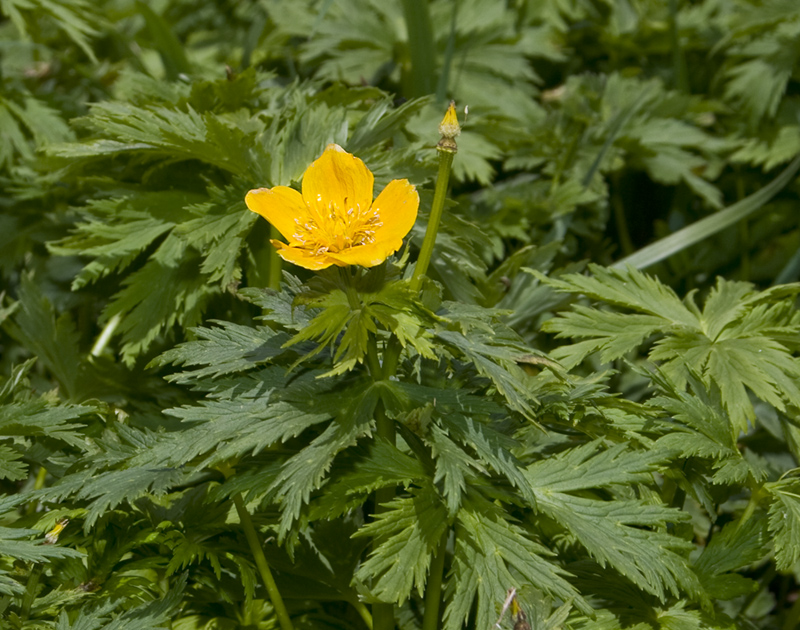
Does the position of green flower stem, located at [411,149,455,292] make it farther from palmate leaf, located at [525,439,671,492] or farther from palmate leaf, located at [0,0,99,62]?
palmate leaf, located at [0,0,99,62]

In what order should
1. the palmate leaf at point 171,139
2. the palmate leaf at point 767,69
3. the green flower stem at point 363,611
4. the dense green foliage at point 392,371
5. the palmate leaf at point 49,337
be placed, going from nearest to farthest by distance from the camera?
1. the dense green foliage at point 392,371
2. the green flower stem at point 363,611
3. the palmate leaf at point 171,139
4. the palmate leaf at point 49,337
5. the palmate leaf at point 767,69

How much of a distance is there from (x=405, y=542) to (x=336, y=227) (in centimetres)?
56

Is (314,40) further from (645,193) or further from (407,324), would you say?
(407,324)

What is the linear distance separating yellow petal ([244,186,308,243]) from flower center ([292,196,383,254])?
1cm

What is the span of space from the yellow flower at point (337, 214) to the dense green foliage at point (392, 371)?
7 cm

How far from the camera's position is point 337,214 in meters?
1.39

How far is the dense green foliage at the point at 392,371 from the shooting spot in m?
1.35

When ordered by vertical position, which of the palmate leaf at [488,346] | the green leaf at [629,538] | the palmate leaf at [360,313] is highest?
the palmate leaf at [360,313]

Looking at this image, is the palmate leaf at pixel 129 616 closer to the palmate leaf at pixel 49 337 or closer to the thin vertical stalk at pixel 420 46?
the palmate leaf at pixel 49 337

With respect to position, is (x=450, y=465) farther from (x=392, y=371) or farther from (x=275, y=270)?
(x=275, y=270)

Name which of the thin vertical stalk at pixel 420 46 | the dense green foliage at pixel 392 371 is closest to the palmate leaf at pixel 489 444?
the dense green foliage at pixel 392 371

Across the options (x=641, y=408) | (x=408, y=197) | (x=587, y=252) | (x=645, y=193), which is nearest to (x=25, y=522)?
(x=408, y=197)

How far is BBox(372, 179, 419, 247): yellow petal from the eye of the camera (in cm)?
132

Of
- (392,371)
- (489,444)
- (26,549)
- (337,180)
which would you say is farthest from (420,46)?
(26,549)
